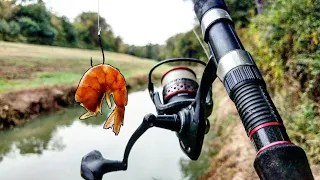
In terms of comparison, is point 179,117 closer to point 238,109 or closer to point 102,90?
point 102,90

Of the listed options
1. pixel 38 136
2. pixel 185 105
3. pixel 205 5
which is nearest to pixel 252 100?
pixel 205 5

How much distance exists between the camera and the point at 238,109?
39.7 inches

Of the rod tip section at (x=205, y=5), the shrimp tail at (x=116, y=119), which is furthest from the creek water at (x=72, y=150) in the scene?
the rod tip section at (x=205, y=5)

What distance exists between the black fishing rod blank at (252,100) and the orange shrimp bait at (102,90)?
0.35 meters

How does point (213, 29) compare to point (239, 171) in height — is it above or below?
above

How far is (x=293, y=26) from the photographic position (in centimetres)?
418

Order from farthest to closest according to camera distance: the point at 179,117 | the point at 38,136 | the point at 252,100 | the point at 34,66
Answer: the point at 34,66, the point at 38,136, the point at 179,117, the point at 252,100

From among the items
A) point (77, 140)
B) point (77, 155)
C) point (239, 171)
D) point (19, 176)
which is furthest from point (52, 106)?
point (239, 171)

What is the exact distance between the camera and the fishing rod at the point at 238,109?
0.84 meters

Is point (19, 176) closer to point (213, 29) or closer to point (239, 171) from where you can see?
point (239, 171)

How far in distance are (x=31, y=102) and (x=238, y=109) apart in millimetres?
8514

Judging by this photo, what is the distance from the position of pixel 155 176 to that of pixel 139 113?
435cm

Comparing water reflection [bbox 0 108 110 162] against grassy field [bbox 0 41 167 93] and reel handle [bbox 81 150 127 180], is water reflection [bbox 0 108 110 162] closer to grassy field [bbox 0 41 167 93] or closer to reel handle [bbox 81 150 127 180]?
grassy field [bbox 0 41 167 93]

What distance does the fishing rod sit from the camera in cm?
84
